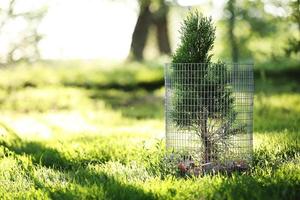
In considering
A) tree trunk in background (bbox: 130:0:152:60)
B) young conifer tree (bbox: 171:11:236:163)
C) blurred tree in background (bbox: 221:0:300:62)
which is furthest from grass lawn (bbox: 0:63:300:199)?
tree trunk in background (bbox: 130:0:152:60)

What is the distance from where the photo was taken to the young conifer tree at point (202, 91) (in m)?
6.50

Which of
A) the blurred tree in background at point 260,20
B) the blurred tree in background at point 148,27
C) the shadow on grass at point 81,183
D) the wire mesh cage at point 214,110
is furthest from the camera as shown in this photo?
the blurred tree in background at point 148,27

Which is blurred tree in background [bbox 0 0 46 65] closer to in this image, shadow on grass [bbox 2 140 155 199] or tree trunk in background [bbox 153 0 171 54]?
shadow on grass [bbox 2 140 155 199]

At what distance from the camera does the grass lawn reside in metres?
5.55

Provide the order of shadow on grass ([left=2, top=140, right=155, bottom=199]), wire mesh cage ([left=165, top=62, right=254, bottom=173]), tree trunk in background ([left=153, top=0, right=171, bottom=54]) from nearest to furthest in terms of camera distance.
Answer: shadow on grass ([left=2, top=140, right=155, bottom=199])
wire mesh cage ([left=165, top=62, right=254, bottom=173])
tree trunk in background ([left=153, top=0, right=171, bottom=54])

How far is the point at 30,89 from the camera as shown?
17.0 m

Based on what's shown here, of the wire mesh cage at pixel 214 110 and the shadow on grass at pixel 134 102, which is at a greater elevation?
the wire mesh cage at pixel 214 110

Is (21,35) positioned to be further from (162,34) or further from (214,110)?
(162,34)

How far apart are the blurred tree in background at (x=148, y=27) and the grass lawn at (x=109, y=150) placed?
395 inches

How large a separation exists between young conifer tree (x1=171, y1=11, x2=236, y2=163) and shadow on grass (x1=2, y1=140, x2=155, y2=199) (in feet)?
3.87

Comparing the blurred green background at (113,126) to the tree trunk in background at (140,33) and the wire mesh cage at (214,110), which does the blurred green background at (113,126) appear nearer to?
the wire mesh cage at (214,110)

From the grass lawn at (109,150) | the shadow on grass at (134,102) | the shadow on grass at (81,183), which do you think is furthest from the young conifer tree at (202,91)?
the shadow on grass at (134,102)

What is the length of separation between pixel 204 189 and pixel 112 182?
1062 millimetres

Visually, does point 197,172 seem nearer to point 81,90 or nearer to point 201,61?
point 201,61
